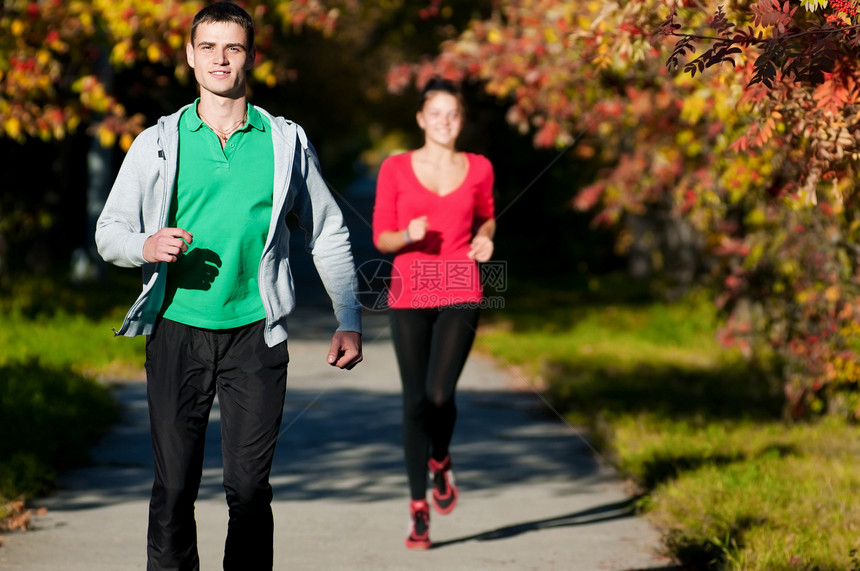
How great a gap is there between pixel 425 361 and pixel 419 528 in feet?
2.47

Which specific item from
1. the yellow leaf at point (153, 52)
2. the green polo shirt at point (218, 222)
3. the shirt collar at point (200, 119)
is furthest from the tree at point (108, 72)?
the green polo shirt at point (218, 222)

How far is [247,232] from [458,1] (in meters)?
12.4

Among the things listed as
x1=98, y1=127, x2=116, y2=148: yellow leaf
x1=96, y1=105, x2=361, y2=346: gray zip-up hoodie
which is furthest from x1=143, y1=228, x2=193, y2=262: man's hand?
x1=98, y1=127, x2=116, y2=148: yellow leaf

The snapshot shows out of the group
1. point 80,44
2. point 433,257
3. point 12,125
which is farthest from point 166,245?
point 80,44

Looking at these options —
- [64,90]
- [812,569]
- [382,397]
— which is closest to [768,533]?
[812,569]

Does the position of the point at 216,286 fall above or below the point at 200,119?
below

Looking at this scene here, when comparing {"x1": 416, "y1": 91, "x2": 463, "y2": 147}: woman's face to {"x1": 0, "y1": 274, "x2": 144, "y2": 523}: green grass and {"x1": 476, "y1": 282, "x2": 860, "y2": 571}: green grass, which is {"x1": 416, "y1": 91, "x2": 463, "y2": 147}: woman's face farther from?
{"x1": 0, "y1": 274, "x2": 144, "y2": 523}: green grass

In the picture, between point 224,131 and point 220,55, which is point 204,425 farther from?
point 220,55

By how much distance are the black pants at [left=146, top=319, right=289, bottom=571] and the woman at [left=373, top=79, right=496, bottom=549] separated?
5.72 ft

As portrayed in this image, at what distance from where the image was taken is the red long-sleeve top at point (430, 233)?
5625 mm

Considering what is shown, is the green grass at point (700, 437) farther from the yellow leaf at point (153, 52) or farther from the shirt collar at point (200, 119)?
the yellow leaf at point (153, 52)

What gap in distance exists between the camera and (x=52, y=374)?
8617mm

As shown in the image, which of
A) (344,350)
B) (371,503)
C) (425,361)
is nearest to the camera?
(344,350)

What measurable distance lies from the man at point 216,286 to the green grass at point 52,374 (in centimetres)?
208
